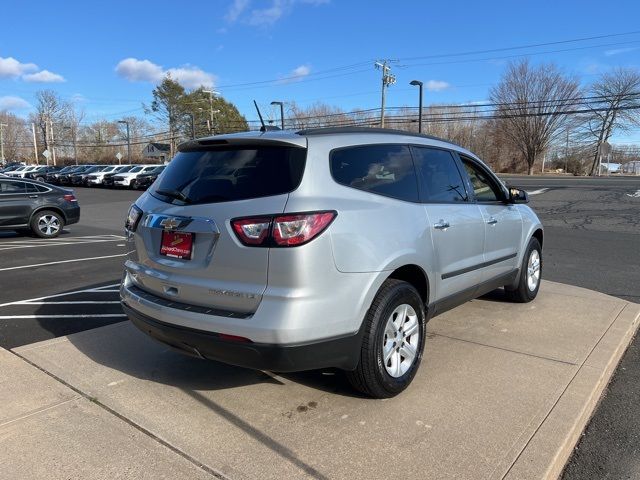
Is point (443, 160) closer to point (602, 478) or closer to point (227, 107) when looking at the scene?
point (602, 478)

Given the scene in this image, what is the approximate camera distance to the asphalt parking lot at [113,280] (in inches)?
124

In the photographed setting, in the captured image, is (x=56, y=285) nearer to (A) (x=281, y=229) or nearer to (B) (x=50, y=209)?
(A) (x=281, y=229)

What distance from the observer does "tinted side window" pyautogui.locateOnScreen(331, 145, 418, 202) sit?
10.9 ft

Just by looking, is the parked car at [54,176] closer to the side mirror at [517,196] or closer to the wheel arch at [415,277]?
the side mirror at [517,196]

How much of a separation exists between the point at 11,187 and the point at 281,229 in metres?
12.0

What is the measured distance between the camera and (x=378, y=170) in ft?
11.8

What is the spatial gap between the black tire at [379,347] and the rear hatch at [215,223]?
78 cm

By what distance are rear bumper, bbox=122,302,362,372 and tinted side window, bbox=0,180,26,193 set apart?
36.7 ft

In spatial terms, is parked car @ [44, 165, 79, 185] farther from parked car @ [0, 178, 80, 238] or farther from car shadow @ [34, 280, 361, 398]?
car shadow @ [34, 280, 361, 398]

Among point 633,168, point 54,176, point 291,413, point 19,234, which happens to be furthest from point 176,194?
point 633,168

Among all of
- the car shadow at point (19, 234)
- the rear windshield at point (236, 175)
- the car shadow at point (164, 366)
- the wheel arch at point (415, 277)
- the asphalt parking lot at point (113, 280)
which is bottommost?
the car shadow at point (19, 234)

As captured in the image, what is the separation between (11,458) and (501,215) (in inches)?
171

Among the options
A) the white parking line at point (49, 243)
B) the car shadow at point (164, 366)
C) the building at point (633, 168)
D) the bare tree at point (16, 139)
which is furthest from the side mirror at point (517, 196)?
the bare tree at point (16, 139)

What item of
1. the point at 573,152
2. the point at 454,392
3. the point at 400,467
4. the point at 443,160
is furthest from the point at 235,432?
the point at 573,152
